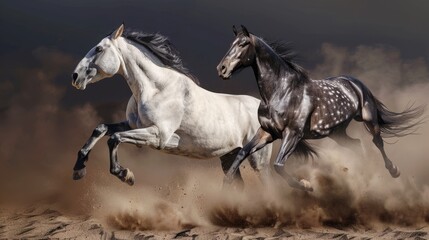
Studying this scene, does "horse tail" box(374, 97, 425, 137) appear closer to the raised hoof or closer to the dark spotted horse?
the dark spotted horse

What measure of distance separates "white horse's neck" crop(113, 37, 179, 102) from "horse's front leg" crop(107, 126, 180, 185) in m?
0.32

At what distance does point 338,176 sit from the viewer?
7.30 m

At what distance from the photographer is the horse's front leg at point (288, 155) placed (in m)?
6.29

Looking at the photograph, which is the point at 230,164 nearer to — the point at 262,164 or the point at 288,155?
the point at 262,164

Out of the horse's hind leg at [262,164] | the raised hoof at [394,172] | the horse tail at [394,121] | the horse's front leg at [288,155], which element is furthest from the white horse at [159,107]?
the raised hoof at [394,172]

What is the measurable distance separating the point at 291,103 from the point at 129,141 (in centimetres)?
133

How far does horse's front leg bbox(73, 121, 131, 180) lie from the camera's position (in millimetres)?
6625

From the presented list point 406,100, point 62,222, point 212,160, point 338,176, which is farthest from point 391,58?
point 62,222

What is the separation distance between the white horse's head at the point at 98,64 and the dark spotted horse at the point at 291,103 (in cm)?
100

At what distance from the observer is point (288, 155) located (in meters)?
6.36

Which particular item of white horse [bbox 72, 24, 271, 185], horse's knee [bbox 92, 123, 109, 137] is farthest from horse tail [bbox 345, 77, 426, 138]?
horse's knee [bbox 92, 123, 109, 137]

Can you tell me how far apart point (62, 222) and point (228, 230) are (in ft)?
5.11

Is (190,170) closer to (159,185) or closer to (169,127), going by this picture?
(159,185)

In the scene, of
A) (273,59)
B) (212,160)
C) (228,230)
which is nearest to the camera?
(273,59)
